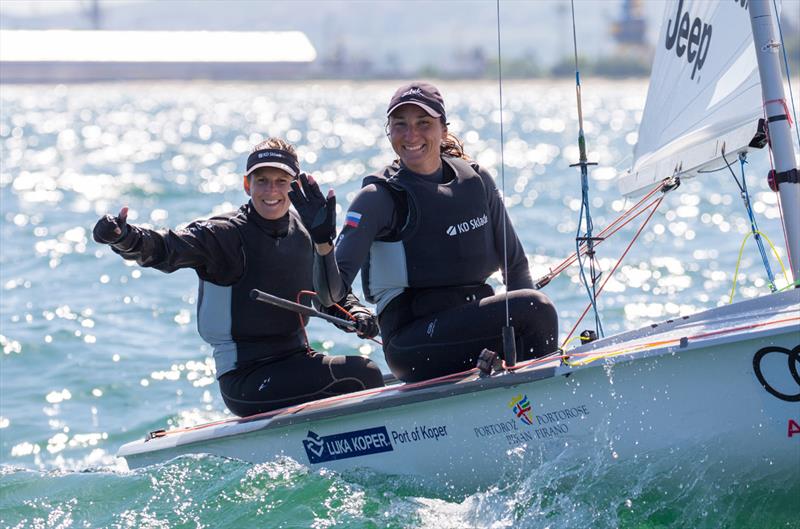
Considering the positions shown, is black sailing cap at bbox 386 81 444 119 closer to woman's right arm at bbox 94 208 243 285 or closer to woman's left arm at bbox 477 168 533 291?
woman's left arm at bbox 477 168 533 291

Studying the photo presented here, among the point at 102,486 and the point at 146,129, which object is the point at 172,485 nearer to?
the point at 102,486

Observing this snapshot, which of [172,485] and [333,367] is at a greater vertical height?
[333,367]

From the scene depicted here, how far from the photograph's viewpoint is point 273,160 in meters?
3.81

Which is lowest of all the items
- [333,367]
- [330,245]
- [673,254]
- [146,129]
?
[333,367]

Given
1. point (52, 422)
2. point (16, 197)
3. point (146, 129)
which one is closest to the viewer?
point (52, 422)

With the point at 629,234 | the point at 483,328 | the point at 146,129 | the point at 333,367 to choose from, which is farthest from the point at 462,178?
the point at 146,129

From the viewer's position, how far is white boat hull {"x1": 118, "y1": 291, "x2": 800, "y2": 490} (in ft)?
9.73

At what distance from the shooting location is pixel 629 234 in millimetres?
10734

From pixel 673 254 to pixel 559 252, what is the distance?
94cm

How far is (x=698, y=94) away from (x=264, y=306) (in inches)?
61.4

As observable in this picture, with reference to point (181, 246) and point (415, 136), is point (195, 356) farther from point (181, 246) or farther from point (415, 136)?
point (415, 136)

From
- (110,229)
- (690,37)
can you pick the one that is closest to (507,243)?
(690,37)

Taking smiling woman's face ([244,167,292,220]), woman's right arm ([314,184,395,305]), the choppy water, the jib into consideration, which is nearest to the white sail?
the jib

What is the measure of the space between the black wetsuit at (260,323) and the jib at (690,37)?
4.43 ft
